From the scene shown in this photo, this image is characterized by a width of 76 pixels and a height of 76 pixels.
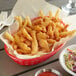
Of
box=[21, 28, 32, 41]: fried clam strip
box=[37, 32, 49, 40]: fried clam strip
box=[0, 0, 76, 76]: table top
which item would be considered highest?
box=[21, 28, 32, 41]: fried clam strip

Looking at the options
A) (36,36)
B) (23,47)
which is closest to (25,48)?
(23,47)

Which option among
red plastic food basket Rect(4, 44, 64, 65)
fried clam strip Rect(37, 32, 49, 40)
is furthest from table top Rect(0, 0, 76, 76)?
fried clam strip Rect(37, 32, 49, 40)

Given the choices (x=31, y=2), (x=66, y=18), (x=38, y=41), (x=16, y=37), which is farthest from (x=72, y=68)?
(x=31, y=2)

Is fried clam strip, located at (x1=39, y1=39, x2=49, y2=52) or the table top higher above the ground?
fried clam strip, located at (x1=39, y1=39, x2=49, y2=52)

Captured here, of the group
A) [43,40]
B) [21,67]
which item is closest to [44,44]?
[43,40]

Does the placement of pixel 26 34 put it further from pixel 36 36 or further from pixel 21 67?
pixel 21 67

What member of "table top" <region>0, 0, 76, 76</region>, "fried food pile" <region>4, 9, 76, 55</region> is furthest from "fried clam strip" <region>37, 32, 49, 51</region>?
"table top" <region>0, 0, 76, 76</region>

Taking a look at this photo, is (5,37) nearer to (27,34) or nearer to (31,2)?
(27,34)

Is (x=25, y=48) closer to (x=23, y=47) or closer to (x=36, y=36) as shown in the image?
(x=23, y=47)

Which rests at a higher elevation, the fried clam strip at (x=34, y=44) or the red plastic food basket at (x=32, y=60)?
the fried clam strip at (x=34, y=44)

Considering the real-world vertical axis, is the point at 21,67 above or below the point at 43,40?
below

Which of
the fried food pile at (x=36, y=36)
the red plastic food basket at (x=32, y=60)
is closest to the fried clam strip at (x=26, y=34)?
the fried food pile at (x=36, y=36)

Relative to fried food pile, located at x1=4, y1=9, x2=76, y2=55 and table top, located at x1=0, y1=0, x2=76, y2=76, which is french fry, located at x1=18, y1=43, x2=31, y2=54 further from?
table top, located at x1=0, y1=0, x2=76, y2=76

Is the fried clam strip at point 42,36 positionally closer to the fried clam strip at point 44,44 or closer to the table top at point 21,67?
the fried clam strip at point 44,44
